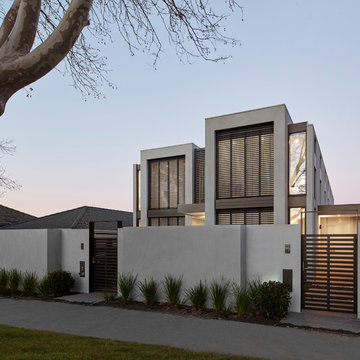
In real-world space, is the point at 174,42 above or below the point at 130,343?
above

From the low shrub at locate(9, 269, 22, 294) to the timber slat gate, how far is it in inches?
394

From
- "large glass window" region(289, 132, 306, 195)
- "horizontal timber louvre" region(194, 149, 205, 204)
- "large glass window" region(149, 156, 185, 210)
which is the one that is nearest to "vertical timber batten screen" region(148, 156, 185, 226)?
"large glass window" region(149, 156, 185, 210)

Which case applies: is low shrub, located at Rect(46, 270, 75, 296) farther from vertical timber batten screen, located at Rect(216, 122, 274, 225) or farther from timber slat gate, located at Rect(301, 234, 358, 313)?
timber slat gate, located at Rect(301, 234, 358, 313)

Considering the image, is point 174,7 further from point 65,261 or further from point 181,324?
point 65,261

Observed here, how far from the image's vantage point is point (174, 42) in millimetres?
8023

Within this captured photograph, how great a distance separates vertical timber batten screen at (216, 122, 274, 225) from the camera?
50.5 feet

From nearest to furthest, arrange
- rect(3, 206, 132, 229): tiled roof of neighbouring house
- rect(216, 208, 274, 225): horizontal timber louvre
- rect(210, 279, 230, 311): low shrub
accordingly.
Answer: rect(210, 279, 230, 311): low shrub, rect(216, 208, 274, 225): horizontal timber louvre, rect(3, 206, 132, 229): tiled roof of neighbouring house

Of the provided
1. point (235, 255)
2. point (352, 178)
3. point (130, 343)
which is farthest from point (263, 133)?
point (352, 178)

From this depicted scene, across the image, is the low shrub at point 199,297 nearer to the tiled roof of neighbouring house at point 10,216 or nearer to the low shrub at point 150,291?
the low shrub at point 150,291

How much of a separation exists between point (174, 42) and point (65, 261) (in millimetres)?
9135

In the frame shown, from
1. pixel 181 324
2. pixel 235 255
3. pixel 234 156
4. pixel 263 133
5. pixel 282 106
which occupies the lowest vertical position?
pixel 181 324

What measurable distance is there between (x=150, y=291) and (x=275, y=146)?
337 inches

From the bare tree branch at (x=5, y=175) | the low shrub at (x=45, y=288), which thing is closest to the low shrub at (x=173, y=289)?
the low shrub at (x=45, y=288)

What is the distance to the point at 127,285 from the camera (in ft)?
35.0
